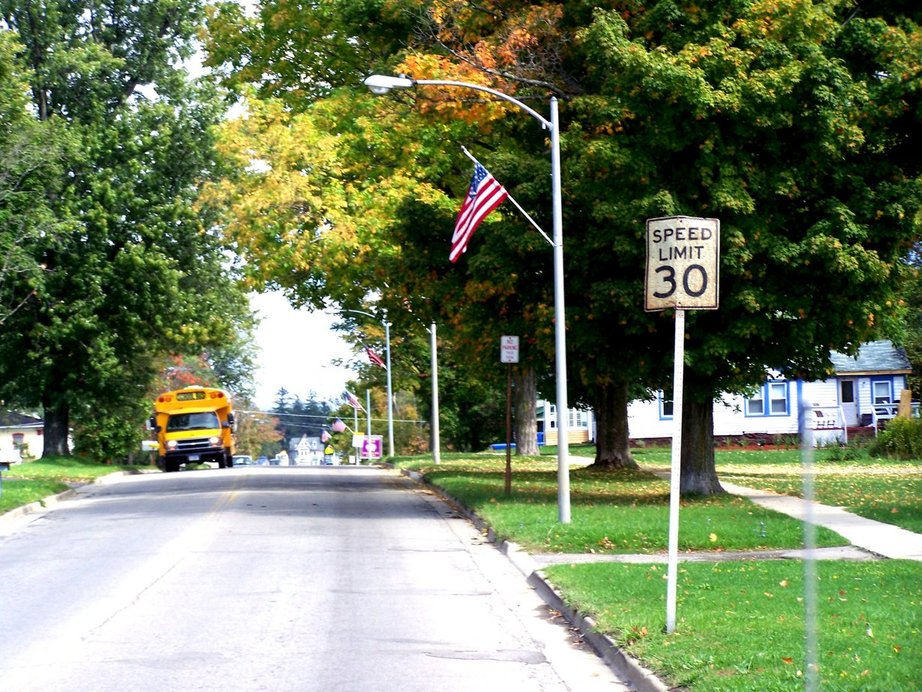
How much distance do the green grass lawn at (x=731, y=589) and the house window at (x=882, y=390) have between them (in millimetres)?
33862

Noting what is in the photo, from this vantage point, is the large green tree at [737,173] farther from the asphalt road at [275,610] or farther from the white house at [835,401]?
the white house at [835,401]

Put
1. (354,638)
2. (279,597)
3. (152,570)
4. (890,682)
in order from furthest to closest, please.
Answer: (152,570) < (279,597) < (354,638) < (890,682)

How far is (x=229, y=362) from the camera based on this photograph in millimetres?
103062

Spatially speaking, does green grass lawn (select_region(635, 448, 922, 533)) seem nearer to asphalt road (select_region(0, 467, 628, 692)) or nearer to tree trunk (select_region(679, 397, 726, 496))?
tree trunk (select_region(679, 397, 726, 496))

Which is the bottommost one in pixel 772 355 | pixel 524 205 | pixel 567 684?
pixel 567 684

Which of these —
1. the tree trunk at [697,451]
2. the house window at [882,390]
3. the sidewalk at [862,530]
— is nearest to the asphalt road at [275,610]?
the tree trunk at [697,451]

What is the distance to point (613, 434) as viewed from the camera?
33.6 m

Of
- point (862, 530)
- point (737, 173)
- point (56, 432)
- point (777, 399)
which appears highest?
point (737, 173)

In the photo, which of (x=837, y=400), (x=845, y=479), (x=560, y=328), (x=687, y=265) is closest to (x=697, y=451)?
(x=560, y=328)

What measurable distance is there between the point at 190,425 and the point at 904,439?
28115 millimetres

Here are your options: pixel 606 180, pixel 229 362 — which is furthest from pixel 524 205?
pixel 229 362

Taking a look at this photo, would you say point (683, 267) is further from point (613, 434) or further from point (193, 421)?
point (193, 421)

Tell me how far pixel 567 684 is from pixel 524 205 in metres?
14.0

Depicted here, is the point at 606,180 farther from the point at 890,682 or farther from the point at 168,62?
the point at 168,62
